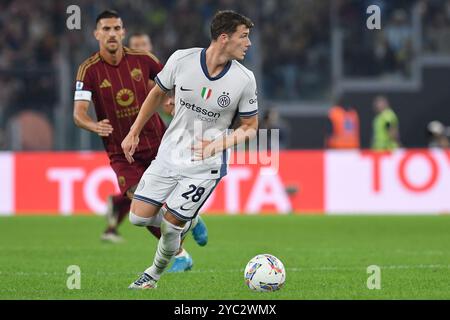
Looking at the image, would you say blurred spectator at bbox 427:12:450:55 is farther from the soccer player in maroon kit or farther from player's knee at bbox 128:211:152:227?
player's knee at bbox 128:211:152:227

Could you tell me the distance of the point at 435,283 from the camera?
9.09 meters

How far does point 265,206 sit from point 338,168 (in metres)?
1.57

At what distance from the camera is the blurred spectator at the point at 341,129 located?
24.2 meters

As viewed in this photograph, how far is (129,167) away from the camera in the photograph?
34.3 ft

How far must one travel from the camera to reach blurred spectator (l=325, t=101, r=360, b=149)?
24.2 meters

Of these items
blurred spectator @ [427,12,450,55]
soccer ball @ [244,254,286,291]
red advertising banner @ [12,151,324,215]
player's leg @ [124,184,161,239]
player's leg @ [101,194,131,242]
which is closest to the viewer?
soccer ball @ [244,254,286,291]

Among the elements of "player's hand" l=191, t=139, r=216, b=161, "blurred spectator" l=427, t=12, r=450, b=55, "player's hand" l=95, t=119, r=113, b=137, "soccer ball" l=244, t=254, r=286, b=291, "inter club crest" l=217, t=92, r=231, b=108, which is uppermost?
"blurred spectator" l=427, t=12, r=450, b=55

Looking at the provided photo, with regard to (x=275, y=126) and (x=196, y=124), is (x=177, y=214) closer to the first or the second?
(x=196, y=124)

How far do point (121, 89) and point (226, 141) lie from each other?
7.91 ft

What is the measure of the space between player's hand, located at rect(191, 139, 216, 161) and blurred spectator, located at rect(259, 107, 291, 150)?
11440 mm

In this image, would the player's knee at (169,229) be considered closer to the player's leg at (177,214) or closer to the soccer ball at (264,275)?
the player's leg at (177,214)

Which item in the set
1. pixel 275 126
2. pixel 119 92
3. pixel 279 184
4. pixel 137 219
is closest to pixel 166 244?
pixel 137 219

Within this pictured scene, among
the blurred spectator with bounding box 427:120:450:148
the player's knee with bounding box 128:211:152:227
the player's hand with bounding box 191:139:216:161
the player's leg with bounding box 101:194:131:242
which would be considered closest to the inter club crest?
the player's hand with bounding box 191:139:216:161

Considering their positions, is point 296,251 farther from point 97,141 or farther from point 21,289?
point 97,141
